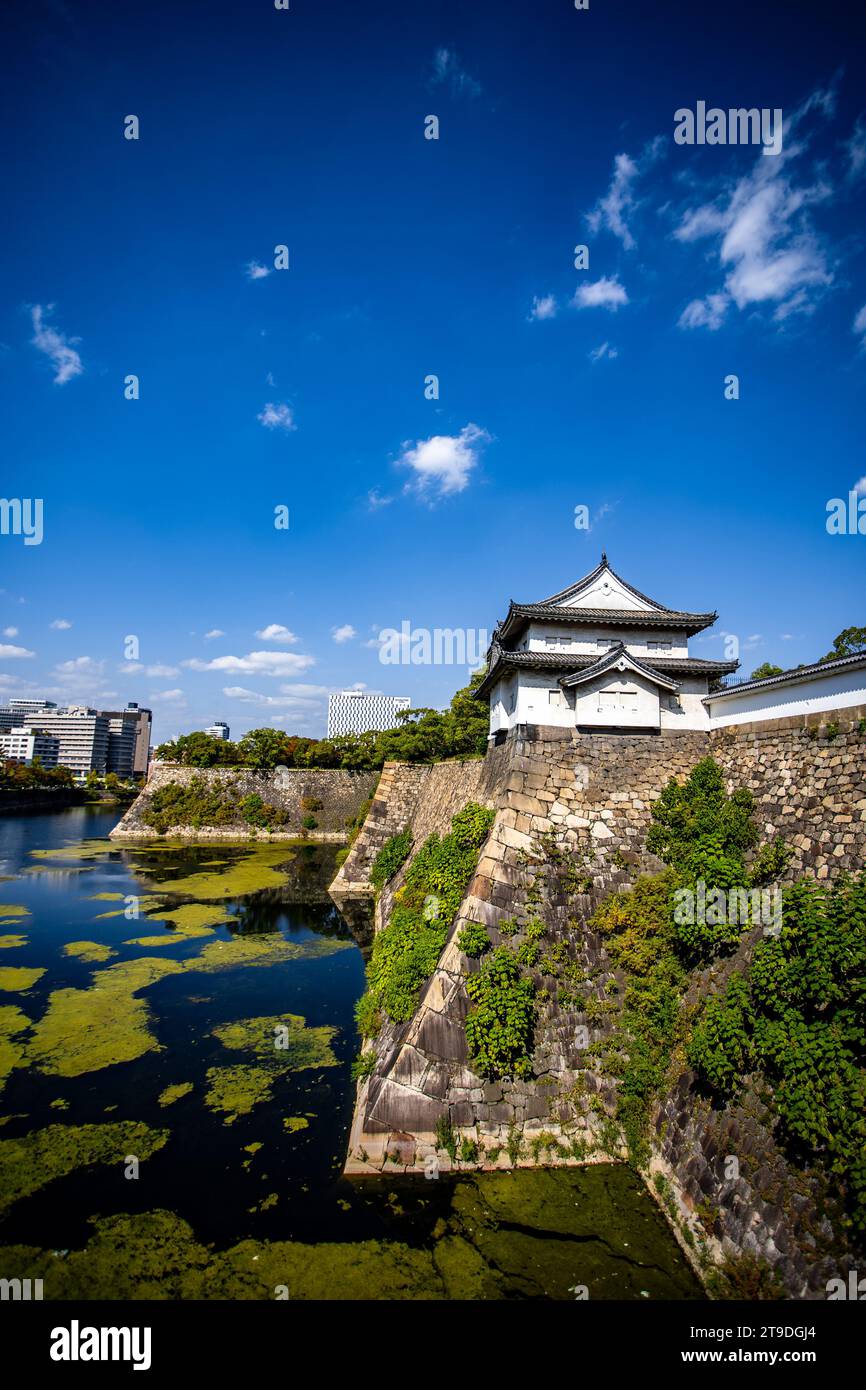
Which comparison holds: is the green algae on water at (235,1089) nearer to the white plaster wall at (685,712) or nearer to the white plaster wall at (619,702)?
the white plaster wall at (619,702)

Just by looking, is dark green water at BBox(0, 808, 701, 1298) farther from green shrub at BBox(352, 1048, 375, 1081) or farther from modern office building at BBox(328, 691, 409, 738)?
modern office building at BBox(328, 691, 409, 738)

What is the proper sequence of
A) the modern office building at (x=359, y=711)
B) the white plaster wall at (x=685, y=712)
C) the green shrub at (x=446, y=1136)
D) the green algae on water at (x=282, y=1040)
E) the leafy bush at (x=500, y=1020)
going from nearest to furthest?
the green shrub at (x=446, y=1136) < the leafy bush at (x=500, y=1020) < the green algae on water at (x=282, y=1040) < the white plaster wall at (x=685, y=712) < the modern office building at (x=359, y=711)

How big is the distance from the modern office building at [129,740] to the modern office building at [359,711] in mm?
50149

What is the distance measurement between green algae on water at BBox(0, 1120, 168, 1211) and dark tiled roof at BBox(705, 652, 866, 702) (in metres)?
13.8

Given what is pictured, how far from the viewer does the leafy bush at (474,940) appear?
35.7ft

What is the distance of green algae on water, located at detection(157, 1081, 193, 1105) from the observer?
11.5 metres

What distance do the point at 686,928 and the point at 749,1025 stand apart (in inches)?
93.5

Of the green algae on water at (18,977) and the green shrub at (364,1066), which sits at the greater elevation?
the green shrub at (364,1066)

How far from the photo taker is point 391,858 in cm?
2631

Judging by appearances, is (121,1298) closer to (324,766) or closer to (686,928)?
(686,928)

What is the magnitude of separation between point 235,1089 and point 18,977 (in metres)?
9.79

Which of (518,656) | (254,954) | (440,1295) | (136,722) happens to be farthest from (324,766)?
(136,722)

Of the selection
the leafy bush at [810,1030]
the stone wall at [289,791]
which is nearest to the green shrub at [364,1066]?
the leafy bush at [810,1030]

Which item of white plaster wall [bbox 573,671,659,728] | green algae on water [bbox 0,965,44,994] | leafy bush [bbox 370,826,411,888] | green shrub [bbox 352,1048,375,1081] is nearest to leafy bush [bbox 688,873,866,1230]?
white plaster wall [bbox 573,671,659,728]
